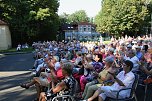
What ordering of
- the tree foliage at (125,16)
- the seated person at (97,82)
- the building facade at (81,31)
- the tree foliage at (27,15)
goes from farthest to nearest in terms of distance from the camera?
the building facade at (81,31) < the tree foliage at (125,16) < the tree foliage at (27,15) < the seated person at (97,82)

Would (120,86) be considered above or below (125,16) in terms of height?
below

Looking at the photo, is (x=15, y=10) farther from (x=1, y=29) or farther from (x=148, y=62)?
(x=148, y=62)

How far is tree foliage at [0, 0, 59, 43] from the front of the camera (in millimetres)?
55688

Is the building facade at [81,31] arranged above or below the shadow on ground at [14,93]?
above

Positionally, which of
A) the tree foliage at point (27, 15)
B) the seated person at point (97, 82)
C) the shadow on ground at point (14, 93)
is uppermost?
the tree foliage at point (27, 15)

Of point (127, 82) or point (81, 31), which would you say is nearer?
point (127, 82)

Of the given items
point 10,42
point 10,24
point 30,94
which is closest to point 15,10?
point 10,24

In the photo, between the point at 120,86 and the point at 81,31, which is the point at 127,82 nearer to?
the point at 120,86

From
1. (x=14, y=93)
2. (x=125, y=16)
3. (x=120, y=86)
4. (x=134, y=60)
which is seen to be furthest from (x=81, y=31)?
(x=120, y=86)

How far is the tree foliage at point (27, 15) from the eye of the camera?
55688mm

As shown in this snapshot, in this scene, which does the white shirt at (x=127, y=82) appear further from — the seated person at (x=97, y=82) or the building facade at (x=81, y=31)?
the building facade at (x=81, y=31)

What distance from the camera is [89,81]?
902cm

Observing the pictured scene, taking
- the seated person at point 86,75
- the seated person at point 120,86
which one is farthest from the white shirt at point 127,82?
the seated person at point 86,75

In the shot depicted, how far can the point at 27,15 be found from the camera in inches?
2210
